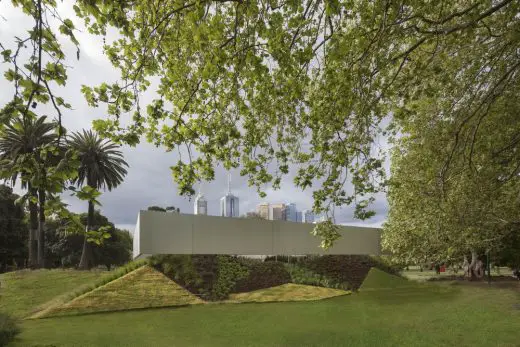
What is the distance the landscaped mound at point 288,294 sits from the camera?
20606mm

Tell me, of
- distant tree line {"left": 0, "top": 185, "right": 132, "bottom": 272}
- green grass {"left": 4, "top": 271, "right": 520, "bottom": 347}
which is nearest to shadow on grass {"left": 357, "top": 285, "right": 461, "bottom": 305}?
green grass {"left": 4, "top": 271, "right": 520, "bottom": 347}

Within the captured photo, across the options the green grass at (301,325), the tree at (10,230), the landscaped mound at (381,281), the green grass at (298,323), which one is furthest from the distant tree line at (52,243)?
the green grass at (301,325)

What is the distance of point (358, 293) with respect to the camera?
24203 millimetres

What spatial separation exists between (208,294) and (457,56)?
15022 millimetres

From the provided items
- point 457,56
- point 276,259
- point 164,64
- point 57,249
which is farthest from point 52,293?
point 57,249

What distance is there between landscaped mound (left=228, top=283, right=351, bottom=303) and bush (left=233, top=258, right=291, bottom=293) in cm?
38

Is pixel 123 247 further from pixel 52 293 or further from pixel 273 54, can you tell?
pixel 273 54

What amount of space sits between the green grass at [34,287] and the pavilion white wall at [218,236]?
11.4ft

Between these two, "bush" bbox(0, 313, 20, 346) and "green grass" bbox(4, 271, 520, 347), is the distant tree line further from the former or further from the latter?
"bush" bbox(0, 313, 20, 346)

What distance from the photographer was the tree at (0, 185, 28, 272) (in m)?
44.1

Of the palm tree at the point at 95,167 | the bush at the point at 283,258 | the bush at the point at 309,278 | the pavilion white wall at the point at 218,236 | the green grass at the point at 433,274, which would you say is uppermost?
the palm tree at the point at 95,167

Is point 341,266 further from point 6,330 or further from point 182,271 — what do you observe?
point 6,330

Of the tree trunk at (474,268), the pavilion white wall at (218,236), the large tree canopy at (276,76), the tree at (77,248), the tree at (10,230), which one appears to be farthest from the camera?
the tree at (77,248)

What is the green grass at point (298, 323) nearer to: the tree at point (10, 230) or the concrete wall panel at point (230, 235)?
the concrete wall panel at point (230, 235)
